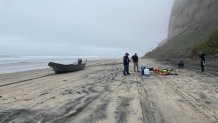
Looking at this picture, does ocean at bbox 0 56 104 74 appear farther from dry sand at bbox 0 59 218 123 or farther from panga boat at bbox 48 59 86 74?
dry sand at bbox 0 59 218 123

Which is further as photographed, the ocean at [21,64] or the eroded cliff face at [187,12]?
the eroded cliff face at [187,12]

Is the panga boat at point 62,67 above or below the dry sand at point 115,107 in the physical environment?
above

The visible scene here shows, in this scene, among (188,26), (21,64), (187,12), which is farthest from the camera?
(187,12)

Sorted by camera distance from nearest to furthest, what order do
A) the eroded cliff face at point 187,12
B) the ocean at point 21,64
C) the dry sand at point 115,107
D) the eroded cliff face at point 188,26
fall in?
the dry sand at point 115,107, the ocean at point 21,64, the eroded cliff face at point 188,26, the eroded cliff face at point 187,12

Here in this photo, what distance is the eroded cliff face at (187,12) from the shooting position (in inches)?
3664

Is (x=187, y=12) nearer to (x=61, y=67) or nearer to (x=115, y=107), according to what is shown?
(x=61, y=67)

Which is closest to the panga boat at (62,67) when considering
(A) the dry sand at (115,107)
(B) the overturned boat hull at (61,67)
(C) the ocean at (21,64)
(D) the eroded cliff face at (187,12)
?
(B) the overturned boat hull at (61,67)

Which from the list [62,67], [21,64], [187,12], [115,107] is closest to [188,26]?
[187,12]

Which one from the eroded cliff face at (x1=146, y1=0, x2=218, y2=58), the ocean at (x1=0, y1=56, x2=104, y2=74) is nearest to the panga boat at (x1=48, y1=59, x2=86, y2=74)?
the ocean at (x1=0, y1=56, x2=104, y2=74)

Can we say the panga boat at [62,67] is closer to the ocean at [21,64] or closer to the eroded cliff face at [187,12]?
the ocean at [21,64]

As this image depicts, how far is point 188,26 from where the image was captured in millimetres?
96000

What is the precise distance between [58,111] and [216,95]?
23.0 ft

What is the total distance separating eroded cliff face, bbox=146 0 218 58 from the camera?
2886 inches

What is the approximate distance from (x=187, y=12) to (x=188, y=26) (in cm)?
1090
